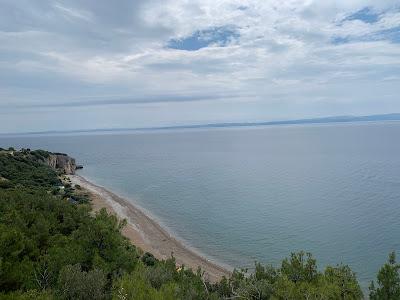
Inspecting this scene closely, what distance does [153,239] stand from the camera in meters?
45.0

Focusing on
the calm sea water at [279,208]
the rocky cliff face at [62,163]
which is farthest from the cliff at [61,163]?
the calm sea water at [279,208]

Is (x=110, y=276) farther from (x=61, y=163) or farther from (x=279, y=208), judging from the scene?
(x=61, y=163)

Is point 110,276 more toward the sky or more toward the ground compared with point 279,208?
more toward the sky

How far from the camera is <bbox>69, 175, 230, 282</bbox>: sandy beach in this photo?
36.7 meters

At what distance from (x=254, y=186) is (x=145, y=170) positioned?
43.5 m

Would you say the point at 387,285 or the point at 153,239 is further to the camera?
the point at 153,239

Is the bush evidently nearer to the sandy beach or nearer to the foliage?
the foliage

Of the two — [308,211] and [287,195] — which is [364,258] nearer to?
[308,211]

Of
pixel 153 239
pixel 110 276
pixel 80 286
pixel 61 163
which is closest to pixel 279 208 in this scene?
pixel 153 239

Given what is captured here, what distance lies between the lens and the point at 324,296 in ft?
42.9

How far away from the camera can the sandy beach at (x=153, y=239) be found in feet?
120

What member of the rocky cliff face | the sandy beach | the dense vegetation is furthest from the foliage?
the rocky cliff face

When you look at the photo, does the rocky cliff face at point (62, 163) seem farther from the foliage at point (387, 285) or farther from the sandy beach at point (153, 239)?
the foliage at point (387, 285)

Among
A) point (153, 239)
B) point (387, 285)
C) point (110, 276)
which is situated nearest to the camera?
point (387, 285)
